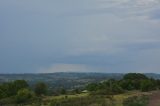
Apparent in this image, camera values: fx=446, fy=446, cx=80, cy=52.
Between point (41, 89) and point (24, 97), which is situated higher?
point (41, 89)

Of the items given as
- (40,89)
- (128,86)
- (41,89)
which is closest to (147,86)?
(128,86)

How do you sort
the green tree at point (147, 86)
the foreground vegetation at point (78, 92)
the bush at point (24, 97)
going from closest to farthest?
the foreground vegetation at point (78, 92) → the bush at point (24, 97) → the green tree at point (147, 86)

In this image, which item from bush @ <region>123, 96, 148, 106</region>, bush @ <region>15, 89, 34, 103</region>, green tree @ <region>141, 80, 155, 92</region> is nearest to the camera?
bush @ <region>123, 96, 148, 106</region>

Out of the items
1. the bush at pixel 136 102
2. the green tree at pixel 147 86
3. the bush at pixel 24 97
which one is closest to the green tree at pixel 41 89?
the bush at pixel 24 97

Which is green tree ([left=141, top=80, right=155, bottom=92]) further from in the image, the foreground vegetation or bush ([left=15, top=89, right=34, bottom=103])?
bush ([left=15, top=89, right=34, bottom=103])

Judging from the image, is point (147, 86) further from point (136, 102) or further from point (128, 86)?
point (136, 102)

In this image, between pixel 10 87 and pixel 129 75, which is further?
pixel 129 75

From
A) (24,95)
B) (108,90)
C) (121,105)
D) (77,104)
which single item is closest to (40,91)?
(24,95)

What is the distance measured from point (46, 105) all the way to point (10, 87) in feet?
129

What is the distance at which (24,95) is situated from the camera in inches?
2980

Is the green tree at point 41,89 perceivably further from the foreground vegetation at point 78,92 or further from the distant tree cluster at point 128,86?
the distant tree cluster at point 128,86

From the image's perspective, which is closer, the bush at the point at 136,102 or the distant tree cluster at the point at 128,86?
the bush at the point at 136,102

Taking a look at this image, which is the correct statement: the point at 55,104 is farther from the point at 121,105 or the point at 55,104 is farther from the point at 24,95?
the point at 24,95

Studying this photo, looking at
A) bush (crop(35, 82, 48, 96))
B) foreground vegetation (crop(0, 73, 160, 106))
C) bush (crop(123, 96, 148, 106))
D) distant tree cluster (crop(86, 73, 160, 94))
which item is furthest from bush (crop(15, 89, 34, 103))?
bush (crop(123, 96, 148, 106))
